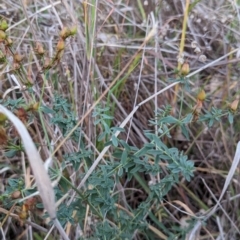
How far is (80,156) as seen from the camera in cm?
82

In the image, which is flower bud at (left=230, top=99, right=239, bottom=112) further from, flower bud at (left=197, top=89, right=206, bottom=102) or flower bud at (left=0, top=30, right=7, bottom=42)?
flower bud at (left=0, top=30, right=7, bottom=42)

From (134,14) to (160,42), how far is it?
7.4 inches

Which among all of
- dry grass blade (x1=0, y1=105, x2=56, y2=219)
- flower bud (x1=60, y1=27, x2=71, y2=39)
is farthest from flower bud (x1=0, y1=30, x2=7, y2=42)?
dry grass blade (x1=0, y1=105, x2=56, y2=219)

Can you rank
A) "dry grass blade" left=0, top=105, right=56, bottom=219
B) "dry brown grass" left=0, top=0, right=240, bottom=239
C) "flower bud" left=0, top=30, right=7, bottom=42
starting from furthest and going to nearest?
"dry brown grass" left=0, top=0, right=240, bottom=239
"flower bud" left=0, top=30, right=7, bottom=42
"dry grass blade" left=0, top=105, right=56, bottom=219

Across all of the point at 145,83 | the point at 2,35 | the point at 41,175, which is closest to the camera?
the point at 41,175

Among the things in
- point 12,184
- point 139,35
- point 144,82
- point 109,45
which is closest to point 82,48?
point 109,45

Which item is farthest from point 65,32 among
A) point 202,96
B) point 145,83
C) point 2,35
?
point 145,83

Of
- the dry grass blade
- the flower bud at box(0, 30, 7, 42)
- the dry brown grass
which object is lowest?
the dry brown grass

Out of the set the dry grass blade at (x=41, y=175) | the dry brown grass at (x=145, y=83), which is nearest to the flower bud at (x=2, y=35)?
the dry grass blade at (x=41, y=175)

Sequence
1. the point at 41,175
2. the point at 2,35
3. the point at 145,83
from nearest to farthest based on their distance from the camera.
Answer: the point at 41,175 → the point at 2,35 → the point at 145,83

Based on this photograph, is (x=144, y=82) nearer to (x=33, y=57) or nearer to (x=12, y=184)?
(x=33, y=57)

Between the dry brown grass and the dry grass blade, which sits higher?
the dry grass blade

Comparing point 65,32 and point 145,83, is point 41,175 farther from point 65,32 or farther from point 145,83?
point 145,83

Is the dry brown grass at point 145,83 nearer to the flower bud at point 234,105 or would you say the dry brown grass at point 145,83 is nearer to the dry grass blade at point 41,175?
the flower bud at point 234,105
